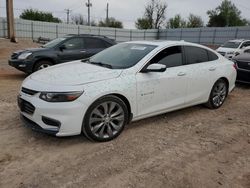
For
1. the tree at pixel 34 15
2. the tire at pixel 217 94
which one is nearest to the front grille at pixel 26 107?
the tire at pixel 217 94

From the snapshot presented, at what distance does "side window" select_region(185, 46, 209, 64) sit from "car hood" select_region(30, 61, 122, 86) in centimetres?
174

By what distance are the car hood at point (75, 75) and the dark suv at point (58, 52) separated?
4.52 meters

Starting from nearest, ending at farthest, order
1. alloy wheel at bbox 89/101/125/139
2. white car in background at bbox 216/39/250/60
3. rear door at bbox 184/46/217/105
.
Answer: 1. alloy wheel at bbox 89/101/125/139
2. rear door at bbox 184/46/217/105
3. white car in background at bbox 216/39/250/60

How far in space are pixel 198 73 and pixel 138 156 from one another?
2421mm

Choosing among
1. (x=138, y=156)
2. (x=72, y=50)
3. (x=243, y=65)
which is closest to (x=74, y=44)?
(x=72, y=50)

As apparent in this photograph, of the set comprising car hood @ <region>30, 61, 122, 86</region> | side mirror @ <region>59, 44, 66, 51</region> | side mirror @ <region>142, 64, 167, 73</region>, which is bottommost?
car hood @ <region>30, 61, 122, 86</region>

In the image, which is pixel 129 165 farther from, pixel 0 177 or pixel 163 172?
pixel 0 177

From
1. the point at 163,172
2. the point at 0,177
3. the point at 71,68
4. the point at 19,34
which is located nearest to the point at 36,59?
the point at 71,68

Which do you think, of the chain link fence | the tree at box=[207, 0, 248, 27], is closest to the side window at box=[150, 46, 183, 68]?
the chain link fence

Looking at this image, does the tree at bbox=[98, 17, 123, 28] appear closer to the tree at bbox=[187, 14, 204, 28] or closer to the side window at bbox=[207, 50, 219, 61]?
the tree at bbox=[187, 14, 204, 28]

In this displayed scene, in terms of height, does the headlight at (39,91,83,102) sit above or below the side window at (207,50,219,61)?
below

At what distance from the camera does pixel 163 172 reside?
11.1ft

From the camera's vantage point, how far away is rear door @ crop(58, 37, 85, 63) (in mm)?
9281

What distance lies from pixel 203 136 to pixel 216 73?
6.04 feet
